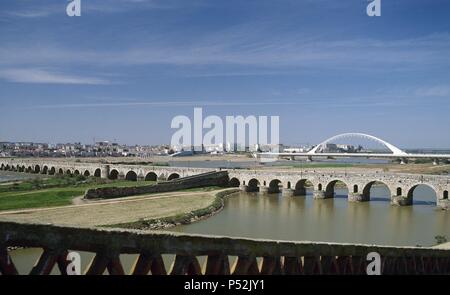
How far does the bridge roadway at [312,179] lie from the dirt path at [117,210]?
22.8 feet

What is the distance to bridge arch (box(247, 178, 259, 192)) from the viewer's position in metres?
38.9

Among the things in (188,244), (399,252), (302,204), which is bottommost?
(302,204)

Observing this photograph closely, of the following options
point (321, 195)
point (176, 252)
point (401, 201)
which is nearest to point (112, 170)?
point (321, 195)

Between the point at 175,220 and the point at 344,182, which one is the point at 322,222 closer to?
the point at 175,220

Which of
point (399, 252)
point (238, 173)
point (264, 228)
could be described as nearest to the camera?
point (399, 252)

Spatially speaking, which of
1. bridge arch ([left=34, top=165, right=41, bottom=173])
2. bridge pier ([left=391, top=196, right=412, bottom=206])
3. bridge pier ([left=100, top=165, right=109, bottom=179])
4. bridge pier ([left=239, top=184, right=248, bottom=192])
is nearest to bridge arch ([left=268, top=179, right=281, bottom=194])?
bridge pier ([left=239, top=184, right=248, bottom=192])

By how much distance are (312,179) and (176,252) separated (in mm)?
30366

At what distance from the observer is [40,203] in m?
28.2

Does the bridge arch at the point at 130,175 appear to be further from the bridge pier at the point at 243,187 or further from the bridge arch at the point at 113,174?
the bridge pier at the point at 243,187

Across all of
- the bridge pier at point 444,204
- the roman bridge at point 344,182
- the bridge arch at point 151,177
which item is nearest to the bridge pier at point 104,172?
the bridge arch at point 151,177

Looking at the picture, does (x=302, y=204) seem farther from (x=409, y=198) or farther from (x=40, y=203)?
(x=40, y=203)
